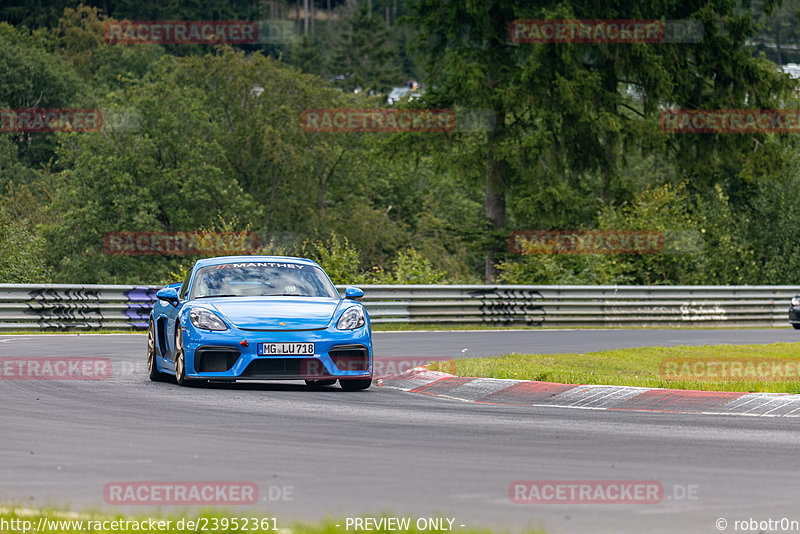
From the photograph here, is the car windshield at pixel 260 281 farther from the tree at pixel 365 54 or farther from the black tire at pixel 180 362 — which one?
the tree at pixel 365 54

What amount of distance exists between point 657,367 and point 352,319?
6.49 metres

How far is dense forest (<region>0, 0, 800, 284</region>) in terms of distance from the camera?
3556cm

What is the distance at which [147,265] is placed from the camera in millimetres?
54531

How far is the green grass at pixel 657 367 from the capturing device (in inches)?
519

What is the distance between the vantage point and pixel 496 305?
2744cm

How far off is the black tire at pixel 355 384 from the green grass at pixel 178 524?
671 centimetres

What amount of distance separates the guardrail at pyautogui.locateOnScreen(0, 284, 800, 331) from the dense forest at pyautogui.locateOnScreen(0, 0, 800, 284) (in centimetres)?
191

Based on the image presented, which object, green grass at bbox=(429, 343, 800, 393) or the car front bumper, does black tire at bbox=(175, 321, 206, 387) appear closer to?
the car front bumper

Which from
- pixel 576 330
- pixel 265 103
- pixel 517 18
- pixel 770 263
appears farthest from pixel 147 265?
pixel 576 330

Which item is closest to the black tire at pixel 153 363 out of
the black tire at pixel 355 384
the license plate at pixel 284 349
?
the license plate at pixel 284 349

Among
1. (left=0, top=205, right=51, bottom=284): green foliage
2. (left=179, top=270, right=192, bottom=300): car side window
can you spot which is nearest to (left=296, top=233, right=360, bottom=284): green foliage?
(left=0, top=205, right=51, bottom=284): green foliage

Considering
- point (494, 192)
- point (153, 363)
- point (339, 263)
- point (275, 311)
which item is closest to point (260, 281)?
point (275, 311)

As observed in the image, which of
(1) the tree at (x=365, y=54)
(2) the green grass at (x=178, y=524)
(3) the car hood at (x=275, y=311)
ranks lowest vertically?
(3) the car hood at (x=275, y=311)

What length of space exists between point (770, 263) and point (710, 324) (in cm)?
997
